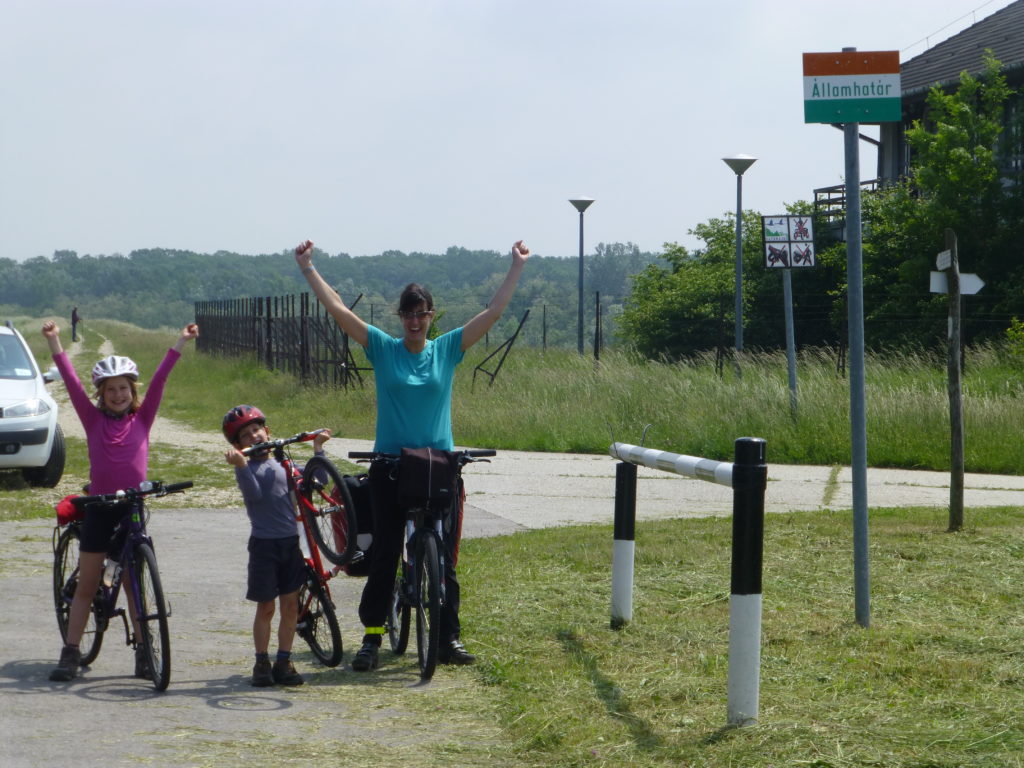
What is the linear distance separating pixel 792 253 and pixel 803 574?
9568 mm

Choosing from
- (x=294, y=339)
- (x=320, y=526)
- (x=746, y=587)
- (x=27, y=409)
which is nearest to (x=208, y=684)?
(x=320, y=526)

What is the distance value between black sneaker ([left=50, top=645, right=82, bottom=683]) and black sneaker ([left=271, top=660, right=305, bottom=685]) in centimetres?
89

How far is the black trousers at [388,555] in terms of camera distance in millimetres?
6242

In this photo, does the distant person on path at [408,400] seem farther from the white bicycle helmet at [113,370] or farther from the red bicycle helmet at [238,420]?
the white bicycle helmet at [113,370]

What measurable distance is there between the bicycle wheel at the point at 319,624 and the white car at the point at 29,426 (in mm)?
7105

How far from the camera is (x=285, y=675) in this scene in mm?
5980

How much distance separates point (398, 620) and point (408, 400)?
1.18 m

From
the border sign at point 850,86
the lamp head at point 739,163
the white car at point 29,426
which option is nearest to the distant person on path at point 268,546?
the border sign at point 850,86

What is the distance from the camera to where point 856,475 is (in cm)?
666

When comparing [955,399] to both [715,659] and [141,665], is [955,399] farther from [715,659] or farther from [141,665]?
[141,665]

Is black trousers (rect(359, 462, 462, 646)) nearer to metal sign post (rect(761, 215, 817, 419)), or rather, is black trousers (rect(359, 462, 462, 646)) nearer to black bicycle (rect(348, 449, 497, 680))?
black bicycle (rect(348, 449, 497, 680))

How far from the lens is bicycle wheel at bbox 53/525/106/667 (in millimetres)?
6242

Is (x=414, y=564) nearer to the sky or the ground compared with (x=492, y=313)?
nearer to the ground

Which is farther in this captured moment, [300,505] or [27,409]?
[27,409]
